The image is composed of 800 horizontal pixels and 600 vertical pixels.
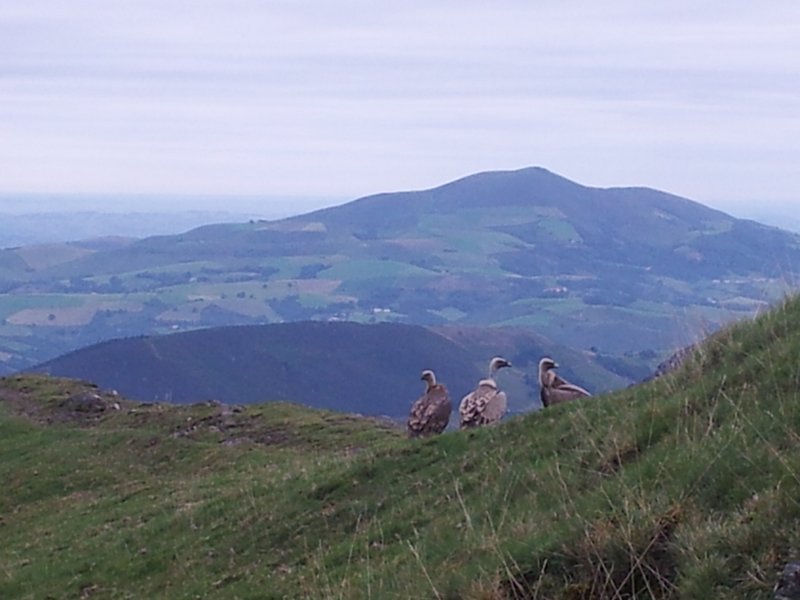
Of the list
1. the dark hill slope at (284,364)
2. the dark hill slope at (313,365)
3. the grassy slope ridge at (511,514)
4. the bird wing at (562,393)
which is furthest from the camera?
the dark hill slope at (313,365)

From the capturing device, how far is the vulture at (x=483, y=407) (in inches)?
767

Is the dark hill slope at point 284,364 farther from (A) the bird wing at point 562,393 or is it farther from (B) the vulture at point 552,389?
(A) the bird wing at point 562,393

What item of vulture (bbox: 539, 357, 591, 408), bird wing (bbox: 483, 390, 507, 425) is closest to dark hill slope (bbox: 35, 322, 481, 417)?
bird wing (bbox: 483, 390, 507, 425)

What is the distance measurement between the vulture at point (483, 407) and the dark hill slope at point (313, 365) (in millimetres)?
78632

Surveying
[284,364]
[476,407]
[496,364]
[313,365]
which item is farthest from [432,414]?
[313,365]

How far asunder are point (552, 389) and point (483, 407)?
1296mm

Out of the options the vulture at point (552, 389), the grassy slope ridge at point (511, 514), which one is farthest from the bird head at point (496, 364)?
the grassy slope ridge at point (511, 514)

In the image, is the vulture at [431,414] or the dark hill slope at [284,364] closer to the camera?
the vulture at [431,414]

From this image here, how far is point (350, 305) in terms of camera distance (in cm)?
19625

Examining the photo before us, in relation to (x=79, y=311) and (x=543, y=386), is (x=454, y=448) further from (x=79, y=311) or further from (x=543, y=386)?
(x=79, y=311)

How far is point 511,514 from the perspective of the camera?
10570 mm

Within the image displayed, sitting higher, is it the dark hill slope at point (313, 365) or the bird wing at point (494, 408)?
the bird wing at point (494, 408)

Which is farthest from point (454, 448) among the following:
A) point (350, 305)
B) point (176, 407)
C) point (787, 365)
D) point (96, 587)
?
point (350, 305)

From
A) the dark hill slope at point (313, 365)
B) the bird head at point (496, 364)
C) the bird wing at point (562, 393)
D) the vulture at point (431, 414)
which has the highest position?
the bird wing at point (562, 393)
